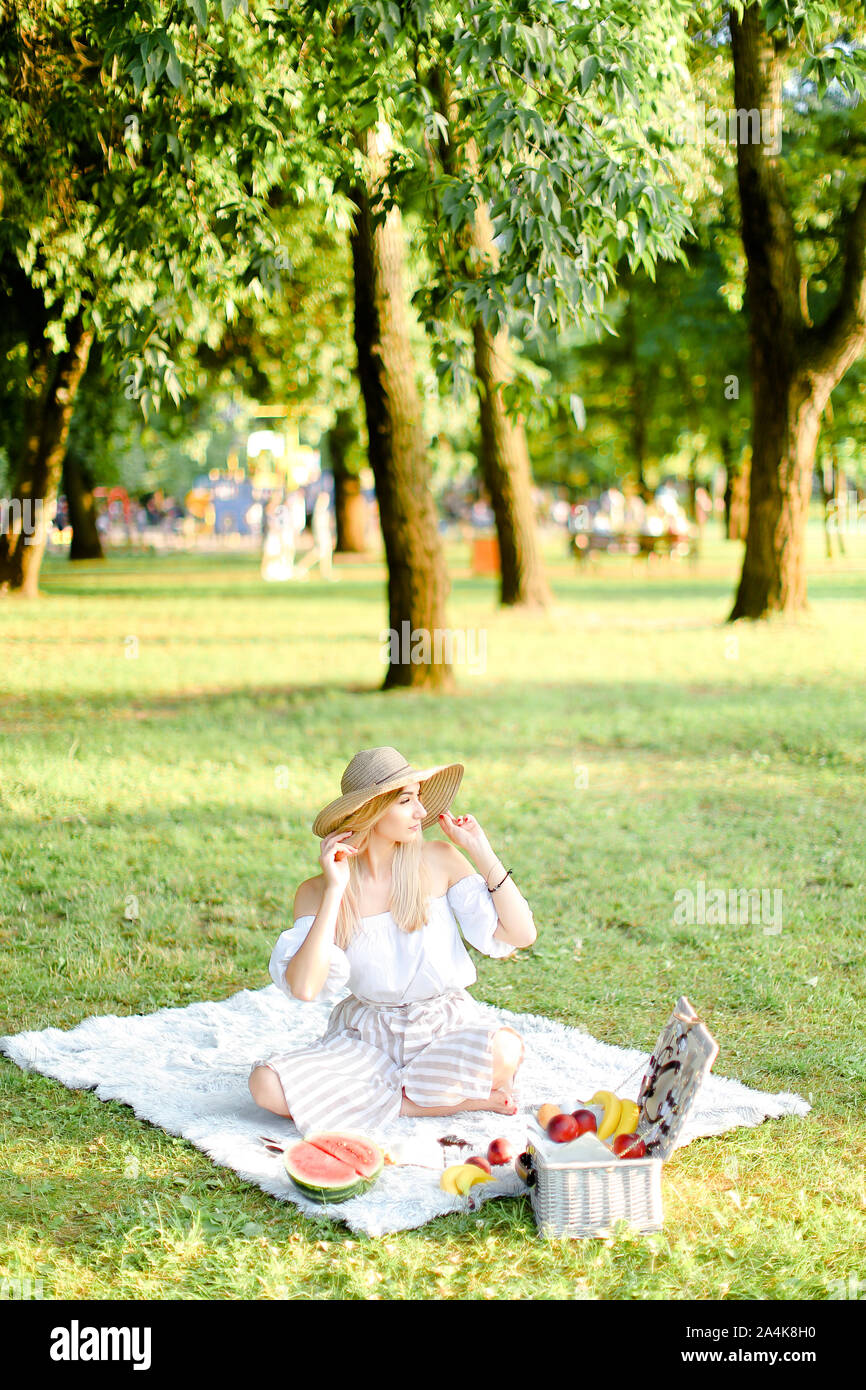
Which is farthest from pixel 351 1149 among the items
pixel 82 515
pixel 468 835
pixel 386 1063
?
pixel 82 515

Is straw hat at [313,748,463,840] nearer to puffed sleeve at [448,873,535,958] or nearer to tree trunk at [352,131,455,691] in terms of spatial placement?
puffed sleeve at [448,873,535,958]

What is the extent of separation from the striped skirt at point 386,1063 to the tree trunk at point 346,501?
3061 cm

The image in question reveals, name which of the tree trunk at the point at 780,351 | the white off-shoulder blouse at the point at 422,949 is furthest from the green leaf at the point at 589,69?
the tree trunk at the point at 780,351

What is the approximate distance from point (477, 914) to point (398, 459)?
8.58 m

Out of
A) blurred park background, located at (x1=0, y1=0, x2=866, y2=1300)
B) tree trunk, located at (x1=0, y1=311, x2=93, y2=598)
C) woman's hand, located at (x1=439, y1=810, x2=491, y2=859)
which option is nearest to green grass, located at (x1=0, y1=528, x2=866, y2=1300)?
blurred park background, located at (x1=0, y1=0, x2=866, y2=1300)

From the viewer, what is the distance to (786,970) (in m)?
5.88

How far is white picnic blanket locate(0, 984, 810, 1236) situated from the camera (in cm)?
395

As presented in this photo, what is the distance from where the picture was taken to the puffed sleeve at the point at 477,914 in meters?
4.45

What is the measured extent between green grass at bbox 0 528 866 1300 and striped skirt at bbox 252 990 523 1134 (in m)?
0.40

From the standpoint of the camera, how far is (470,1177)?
3.91m

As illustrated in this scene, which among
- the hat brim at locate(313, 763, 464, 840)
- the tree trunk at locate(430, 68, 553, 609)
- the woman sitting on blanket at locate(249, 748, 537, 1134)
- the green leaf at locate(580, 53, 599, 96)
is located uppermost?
the green leaf at locate(580, 53, 599, 96)
